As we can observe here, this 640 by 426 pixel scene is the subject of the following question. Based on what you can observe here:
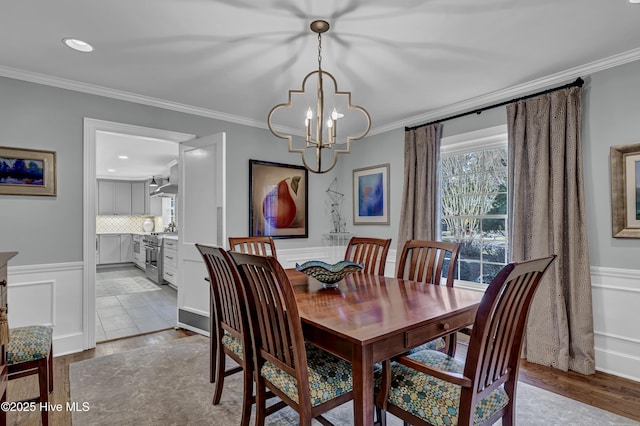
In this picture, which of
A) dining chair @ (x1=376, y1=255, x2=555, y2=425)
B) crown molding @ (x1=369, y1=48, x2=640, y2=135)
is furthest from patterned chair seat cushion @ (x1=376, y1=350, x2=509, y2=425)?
crown molding @ (x1=369, y1=48, x2=640, y2=135)

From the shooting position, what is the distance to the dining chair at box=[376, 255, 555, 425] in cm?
121

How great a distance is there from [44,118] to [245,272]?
276cm

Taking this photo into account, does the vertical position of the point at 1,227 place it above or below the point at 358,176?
below

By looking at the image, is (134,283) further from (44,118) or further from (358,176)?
(358,176)

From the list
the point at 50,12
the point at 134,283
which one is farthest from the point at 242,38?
the point at 134,283

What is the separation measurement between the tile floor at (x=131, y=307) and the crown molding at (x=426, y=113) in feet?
8.18

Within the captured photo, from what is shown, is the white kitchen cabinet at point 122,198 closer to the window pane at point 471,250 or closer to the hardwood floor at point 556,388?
the hardwood floor at point 556,388

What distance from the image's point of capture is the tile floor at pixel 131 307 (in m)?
3.72

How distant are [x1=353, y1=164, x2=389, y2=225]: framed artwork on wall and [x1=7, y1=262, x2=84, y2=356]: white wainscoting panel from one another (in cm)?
337

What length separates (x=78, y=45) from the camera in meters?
2.38

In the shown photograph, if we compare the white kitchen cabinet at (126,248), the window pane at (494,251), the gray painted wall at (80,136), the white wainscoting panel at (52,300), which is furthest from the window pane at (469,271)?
the white kitchen cabinet at (126,248)

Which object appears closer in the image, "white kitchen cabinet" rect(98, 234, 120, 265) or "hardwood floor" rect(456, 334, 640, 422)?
"hardwood floor" rect(456, 334, 640, 422)

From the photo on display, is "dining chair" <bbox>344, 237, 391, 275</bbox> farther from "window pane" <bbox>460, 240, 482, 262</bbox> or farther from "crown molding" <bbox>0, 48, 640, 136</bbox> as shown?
"crown molding" <bbox>0, 48, 640, 136</bbox>

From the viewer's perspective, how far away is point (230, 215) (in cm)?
402
